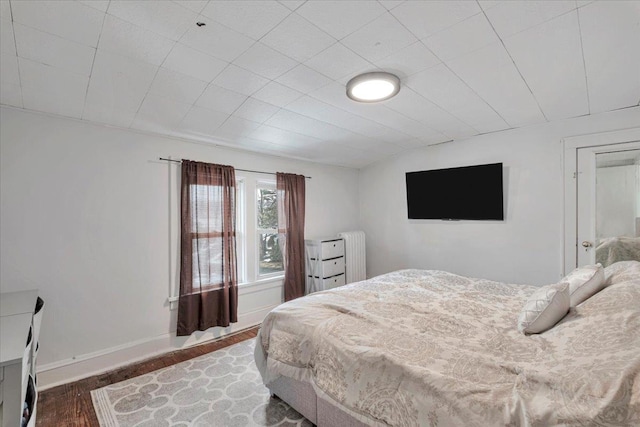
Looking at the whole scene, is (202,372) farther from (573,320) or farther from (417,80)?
(417,80)

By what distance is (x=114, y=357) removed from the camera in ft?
8.68

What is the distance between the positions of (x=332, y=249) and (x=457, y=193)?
1.89 m

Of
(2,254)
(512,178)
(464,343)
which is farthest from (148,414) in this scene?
(512,178)

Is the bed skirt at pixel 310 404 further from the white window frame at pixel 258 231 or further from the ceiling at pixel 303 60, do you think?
the ceiling at pixel 303 60

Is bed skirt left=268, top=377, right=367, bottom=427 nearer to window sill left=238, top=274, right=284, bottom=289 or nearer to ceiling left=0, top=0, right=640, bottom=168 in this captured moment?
window sill left=238, top=274, right=284, bottom=289

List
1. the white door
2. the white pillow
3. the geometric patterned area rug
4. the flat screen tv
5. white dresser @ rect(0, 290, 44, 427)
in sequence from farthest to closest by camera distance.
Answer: the flat screen tv, the white door, the geometric patterned area rug, the white pillow, white dresser @ rect(0, 290, 44, 427)

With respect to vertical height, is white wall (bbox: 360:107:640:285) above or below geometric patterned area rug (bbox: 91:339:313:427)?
above

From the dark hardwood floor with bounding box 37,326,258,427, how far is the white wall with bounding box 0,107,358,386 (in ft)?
0.39

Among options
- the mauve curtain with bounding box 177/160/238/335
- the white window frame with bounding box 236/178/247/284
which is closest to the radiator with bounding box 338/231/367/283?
the white window frame with bounding box 236/178/247/284

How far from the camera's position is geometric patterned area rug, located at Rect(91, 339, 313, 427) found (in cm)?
191

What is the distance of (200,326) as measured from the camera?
10.3 feet

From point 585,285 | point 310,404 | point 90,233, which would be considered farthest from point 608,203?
point 90,233

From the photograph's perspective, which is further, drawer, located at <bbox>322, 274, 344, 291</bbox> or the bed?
drawer, located at <bbox>322, 274, 344, 291</bbox>

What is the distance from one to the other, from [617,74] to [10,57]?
4.08 metres
